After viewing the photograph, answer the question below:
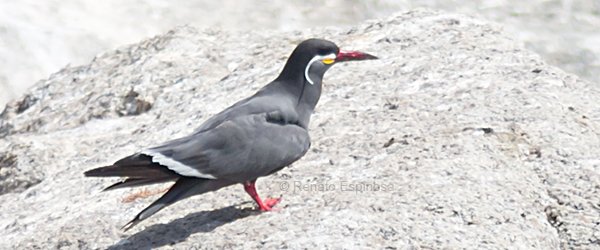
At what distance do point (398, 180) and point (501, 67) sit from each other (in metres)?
1.59

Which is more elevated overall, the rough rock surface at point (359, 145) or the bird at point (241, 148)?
the bird at point (241, 148)

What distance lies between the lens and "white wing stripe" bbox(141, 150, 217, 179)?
579 cm

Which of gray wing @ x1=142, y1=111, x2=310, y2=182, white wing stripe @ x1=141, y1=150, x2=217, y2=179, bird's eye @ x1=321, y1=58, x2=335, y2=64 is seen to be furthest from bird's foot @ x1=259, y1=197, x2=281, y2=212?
bird's eye @ x1=321, y1=58, x2=335, y2=64

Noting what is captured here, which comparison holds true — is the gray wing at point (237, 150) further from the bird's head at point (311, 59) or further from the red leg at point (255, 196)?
the bird's head at point (311, 59)

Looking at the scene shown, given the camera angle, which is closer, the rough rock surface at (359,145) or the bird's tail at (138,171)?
the bird's tail at (138,171)

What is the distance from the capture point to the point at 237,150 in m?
6.05

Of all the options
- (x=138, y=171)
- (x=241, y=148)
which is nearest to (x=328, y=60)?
(x=241, y=148)

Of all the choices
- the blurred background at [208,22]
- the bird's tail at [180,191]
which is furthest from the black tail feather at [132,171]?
the blurred background at [208,22]

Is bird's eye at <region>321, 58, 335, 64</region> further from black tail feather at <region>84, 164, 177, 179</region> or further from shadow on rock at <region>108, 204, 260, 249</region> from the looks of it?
black tail feather at <region>84, 164, 177, 179</region>

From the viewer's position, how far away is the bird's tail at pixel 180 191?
589 cm

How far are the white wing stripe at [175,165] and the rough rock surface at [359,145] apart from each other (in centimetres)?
32

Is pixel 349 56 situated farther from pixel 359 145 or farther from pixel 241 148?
pixel 241 148

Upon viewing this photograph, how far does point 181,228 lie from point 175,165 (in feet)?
1.49

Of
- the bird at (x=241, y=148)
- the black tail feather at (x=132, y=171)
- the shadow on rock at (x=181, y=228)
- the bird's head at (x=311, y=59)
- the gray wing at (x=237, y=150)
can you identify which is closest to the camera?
→ the black tail feather at (x=132, y=171)
